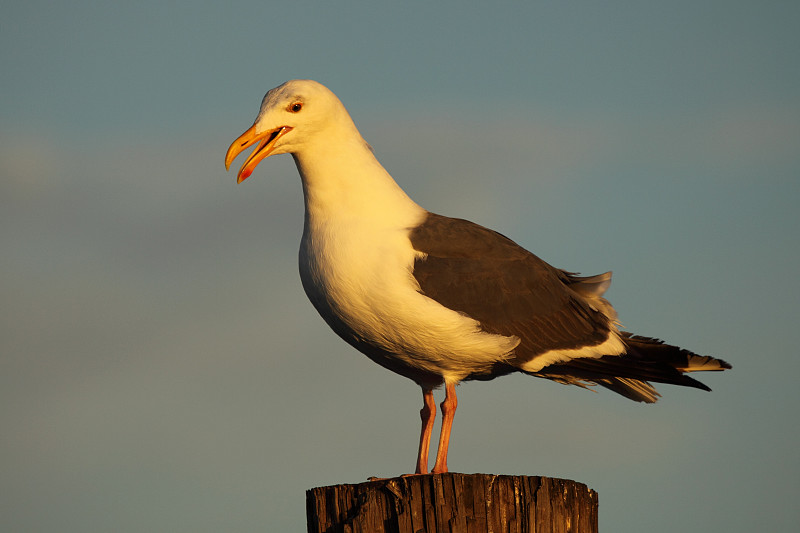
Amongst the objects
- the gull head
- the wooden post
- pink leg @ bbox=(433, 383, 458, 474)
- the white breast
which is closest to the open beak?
the gull head

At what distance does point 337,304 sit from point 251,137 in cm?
153

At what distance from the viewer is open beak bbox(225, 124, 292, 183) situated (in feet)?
23.0

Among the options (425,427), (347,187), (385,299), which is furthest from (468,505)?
(347,187)

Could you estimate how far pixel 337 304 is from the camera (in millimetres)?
6723

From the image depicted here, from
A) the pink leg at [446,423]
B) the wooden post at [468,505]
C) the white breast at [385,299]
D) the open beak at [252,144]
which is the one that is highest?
the open beak at [252,144]

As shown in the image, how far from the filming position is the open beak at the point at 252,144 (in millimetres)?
7008

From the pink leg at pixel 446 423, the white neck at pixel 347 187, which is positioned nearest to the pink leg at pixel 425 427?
the pink leg at pixel 446 423

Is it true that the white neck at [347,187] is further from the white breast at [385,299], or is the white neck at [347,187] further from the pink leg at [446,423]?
the pink leg at [446,423]

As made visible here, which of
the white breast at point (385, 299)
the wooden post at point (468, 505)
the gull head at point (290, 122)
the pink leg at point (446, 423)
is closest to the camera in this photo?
the wooden post at point (468, 505)

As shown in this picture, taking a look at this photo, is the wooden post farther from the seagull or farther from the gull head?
the gull head

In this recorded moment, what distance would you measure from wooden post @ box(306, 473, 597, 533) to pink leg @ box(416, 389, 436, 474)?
214 cm

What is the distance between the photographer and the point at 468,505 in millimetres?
5168

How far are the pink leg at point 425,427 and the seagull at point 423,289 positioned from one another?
0.01m

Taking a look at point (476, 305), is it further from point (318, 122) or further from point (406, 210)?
point (318, 122)
